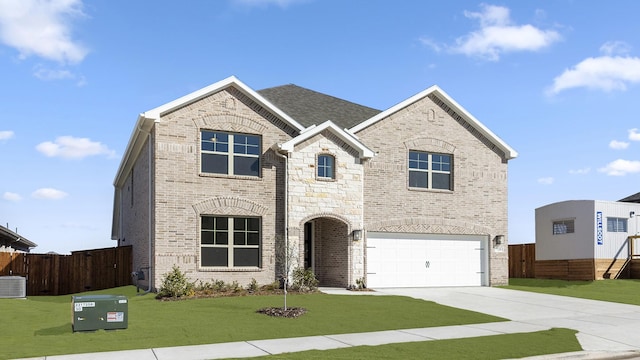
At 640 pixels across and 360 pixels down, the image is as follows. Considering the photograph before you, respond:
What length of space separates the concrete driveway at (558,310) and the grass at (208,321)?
5.01 ft

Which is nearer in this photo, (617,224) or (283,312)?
(283,312)

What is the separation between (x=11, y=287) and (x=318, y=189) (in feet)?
38.2

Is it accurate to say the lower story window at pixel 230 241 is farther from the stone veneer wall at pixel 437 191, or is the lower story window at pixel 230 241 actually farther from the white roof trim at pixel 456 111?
the white roof trim at pixel 456 111

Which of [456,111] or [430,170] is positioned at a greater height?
[456,111]

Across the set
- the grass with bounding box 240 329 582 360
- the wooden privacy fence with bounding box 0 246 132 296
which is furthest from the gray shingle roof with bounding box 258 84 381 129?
the grass with bounding box 240 329 582 360

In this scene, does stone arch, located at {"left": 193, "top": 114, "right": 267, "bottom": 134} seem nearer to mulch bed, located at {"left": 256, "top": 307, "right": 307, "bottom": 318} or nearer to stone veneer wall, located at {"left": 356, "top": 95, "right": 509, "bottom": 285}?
stone veneer wall, located at {"left": 356, "top": 95, "right": 509, "bottom": 285}

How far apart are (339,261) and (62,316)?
11.4 m

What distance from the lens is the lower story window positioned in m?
22.2

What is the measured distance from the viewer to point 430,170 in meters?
26.9

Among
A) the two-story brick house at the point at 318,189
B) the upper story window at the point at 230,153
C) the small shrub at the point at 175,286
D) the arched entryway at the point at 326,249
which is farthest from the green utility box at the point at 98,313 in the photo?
the arched entryway at the point at 326,249

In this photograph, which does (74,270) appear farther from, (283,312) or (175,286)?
(283,312)

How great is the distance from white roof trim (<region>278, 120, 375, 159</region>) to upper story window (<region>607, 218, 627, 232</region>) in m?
14.6

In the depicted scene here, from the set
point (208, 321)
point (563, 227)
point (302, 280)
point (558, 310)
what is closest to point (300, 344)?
point (208, 321)

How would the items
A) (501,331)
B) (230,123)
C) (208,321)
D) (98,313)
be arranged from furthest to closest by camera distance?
(230,123) < (208,321) < (501,331) < (98,313)
